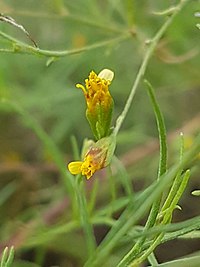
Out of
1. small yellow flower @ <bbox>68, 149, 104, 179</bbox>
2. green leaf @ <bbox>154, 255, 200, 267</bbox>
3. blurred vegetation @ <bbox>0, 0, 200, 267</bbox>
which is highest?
blurred vegetation @ <bbox>0, 0, 200, 267</bbox>

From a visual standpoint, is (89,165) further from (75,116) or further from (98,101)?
(75,116)

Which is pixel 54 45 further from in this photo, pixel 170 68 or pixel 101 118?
pixel 101 118

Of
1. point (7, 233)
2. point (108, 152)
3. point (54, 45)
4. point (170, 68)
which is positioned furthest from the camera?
point (54, 45)

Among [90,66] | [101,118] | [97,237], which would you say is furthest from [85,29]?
[101,118]

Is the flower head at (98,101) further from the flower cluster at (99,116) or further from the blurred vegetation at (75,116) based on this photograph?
the blurred vegetation at (75,116)

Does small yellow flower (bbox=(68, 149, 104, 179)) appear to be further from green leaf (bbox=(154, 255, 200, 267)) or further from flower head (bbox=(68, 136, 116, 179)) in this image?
green leaf (bbox=(154, 255, 200, 267))

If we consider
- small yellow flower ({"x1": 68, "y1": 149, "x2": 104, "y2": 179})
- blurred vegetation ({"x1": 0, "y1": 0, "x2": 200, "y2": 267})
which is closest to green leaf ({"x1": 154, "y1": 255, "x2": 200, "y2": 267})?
small yellow flower ({"x1": 68, "y1": 149, "x2": 104, "y2": 179})

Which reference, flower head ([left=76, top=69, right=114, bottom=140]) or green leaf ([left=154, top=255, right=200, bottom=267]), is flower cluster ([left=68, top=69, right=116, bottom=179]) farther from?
green leaf ([left=154, top=255, right=200, bottom=267])

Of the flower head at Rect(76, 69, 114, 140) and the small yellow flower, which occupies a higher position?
the flower head at Rect(76, 69, 114, 140)

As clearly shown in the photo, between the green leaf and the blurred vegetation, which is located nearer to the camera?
the green leaf
